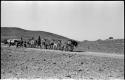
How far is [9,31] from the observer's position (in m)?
72.2

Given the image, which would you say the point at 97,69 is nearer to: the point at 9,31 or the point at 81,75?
the point at 81,75

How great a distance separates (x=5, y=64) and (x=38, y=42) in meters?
17.9

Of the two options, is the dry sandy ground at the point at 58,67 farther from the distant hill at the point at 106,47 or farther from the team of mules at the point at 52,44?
the distant hill at the point at 106,47

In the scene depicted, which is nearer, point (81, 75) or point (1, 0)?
point (81, 75)

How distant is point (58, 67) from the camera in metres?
16.1

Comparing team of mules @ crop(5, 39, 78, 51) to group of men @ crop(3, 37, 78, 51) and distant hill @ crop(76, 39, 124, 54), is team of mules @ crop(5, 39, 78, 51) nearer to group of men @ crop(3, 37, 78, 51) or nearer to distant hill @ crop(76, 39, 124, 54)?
group of men @ crop(3, 37, 78, 51)

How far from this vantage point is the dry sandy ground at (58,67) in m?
14.0

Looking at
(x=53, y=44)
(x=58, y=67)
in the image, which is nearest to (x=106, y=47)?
(x=53, y=44)

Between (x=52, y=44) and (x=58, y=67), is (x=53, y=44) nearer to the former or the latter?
(x=52, y=44)

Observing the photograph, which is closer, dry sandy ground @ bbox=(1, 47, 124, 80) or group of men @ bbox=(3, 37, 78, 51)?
dry sandy ground @ bbox=(1, 47, 124, 80)

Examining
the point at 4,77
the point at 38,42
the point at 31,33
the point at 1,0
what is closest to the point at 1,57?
the point at 1,0

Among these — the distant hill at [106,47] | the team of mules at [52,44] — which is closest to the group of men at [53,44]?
the team of mules at [52,44]

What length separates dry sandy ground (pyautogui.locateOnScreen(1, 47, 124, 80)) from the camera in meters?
14.0

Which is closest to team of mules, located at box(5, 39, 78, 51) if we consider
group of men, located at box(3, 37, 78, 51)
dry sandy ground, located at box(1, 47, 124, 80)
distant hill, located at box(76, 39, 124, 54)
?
group of men, located at box(3, 37, 78, 51)
